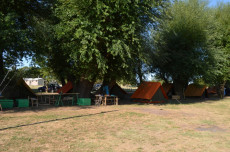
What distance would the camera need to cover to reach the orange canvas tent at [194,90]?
26.4 m

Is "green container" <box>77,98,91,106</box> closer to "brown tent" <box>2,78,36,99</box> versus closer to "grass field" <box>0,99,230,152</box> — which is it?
"brown tent" <box>2,78,36,99</box>

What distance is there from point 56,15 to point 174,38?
12352mm

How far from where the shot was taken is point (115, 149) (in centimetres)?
561

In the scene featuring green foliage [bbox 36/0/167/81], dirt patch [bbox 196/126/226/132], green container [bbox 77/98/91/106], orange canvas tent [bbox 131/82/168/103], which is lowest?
dirt patch [bbox 196/126/226/132]

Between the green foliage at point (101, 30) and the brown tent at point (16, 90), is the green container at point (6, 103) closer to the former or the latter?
the brown tent at point (16, 90)

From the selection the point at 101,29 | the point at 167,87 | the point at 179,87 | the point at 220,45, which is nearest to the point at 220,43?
the point at 220,45

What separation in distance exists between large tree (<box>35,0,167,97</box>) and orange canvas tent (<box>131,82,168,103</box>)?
3.74 m

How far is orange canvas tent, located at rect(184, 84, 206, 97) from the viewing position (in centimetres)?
2644

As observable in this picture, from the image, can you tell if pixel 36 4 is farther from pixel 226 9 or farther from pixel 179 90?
pixel 226 9

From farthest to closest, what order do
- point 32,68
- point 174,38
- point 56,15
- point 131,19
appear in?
1. point 174,38
2. point 32,68
3. point 56,15
4. point 131,19

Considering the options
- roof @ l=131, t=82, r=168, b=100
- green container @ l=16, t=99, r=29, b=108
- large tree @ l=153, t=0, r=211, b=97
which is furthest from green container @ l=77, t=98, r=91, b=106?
large tree @ l=153, t=0, r=211, b=97

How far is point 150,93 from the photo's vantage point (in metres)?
18.5

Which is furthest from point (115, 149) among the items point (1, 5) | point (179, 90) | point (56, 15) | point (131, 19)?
point (179, 90)

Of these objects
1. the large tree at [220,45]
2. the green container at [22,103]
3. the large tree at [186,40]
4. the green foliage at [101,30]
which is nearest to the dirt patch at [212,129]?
the green foliage at [101,30]
